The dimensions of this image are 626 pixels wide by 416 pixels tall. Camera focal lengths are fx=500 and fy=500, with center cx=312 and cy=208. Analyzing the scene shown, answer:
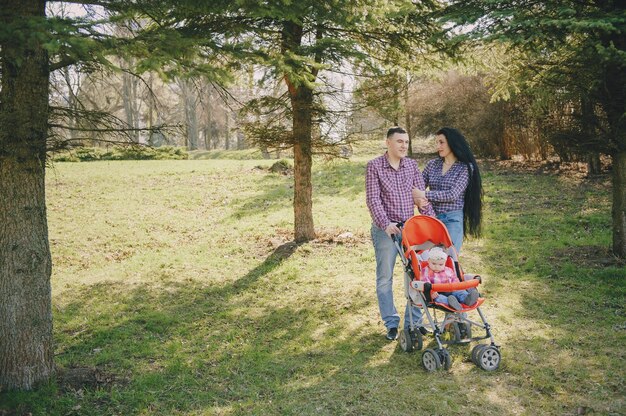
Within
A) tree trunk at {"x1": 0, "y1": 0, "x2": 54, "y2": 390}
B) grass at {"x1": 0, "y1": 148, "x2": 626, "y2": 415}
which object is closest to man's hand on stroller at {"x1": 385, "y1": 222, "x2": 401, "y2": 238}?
grass at {"x1": 0, "y1": 148, "x2": 626, "y2": 415}

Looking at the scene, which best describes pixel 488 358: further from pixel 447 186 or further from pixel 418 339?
pixel 447 186

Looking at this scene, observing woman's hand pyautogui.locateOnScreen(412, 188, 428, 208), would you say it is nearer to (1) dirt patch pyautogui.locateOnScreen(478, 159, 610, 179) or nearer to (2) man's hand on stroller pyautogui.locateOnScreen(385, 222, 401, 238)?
(2) man's hand on stroller pyautogui.locateOnScreen(385, 222, 401, 238)

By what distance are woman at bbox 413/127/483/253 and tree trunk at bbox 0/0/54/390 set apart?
3739mm

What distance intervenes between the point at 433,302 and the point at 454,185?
1.37 metres

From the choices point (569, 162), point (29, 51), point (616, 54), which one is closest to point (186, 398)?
point (29, 51)

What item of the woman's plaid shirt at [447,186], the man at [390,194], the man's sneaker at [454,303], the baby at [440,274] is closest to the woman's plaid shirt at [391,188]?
the man at [390,194]

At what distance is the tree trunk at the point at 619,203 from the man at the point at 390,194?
4.11 metres

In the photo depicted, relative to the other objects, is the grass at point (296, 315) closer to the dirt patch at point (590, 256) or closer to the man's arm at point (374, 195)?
the dirt patch at point (590, 256)

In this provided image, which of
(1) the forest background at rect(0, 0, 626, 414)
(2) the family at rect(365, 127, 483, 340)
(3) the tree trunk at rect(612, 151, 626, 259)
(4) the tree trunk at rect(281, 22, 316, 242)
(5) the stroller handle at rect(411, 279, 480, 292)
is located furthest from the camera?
(4) the tree trunk at rect(281, 22, 316, 242)

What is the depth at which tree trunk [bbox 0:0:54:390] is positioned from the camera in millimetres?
4293

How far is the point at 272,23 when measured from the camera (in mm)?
8398

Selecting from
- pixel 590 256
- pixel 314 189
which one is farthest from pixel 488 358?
pixel 314 189

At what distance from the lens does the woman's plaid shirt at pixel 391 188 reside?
5398 millimetres

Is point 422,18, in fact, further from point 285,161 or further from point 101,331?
point 285,161
